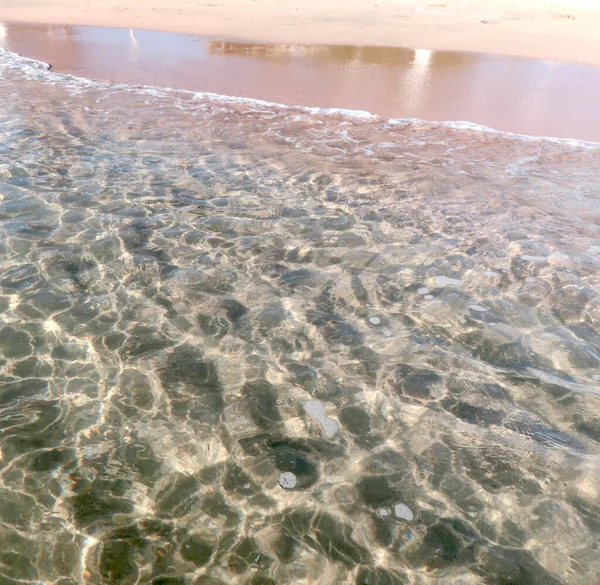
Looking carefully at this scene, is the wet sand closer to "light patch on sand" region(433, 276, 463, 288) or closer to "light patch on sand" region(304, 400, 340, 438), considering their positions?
"light patch on sand" region(433, 276, 463, 288)

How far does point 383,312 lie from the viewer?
4.19 m

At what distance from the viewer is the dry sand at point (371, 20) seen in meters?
13.5

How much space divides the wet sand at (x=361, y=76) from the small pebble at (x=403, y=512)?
25.3 feet

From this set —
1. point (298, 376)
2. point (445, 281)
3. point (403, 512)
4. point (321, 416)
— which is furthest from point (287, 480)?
point (445, 281)

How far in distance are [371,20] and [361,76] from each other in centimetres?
665

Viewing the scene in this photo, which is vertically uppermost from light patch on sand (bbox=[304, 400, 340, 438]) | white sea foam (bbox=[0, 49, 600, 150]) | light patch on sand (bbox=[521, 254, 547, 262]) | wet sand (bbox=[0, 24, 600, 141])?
wet sand (bbox=[0, 24, 600, 141])

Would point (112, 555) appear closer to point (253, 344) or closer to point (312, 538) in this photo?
point (312, 538)

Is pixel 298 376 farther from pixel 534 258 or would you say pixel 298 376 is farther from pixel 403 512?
pixel 534 258

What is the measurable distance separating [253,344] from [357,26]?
14864 millimetres

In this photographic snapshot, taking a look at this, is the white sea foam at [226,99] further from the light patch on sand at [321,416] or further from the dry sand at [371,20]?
the light patch on sand at [321,416]

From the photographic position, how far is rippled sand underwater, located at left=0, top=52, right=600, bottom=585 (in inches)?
101

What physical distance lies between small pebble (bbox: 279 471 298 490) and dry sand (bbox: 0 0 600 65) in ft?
43.1

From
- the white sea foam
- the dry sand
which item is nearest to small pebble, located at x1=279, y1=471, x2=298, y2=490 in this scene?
the white sea foam

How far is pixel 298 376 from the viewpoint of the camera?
3.56 metres
